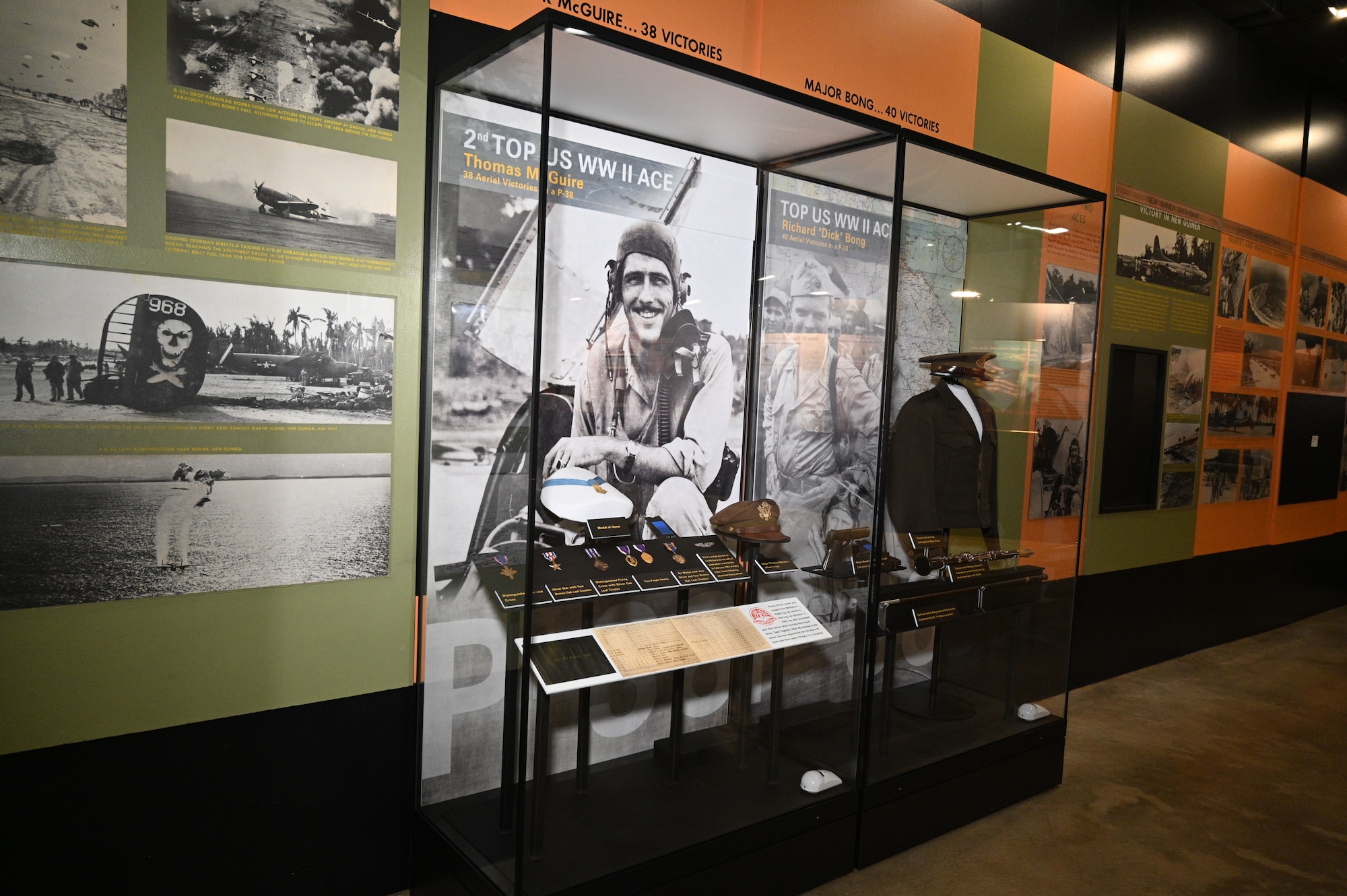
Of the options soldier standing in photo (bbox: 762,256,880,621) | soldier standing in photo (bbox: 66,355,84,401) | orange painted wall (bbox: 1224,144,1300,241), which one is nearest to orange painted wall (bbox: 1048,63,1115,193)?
orange painted wall (bbox: 1224,144,1300,241)

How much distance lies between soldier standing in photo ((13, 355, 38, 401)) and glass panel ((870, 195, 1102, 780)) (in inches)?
96.1

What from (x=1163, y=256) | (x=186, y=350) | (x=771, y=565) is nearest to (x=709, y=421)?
(x=771, y=565)

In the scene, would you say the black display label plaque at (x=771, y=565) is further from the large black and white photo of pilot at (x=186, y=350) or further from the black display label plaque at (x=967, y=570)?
the large black and white photo of pilot at (x=186, y=350)

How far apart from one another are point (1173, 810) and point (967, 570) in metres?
1.34

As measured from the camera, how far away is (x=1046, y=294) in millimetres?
3348

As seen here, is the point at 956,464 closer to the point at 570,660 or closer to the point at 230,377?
the point at 570,660

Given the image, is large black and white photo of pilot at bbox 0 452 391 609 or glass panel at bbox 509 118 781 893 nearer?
large black and white photo of pilot at bbox 0 452 391 609

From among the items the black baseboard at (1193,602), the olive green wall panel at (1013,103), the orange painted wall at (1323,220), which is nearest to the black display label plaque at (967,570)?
the black baseboard at (1193,602)

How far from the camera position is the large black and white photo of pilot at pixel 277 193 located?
201cm

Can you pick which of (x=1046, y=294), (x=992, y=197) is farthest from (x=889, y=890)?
(x=992, y=197)

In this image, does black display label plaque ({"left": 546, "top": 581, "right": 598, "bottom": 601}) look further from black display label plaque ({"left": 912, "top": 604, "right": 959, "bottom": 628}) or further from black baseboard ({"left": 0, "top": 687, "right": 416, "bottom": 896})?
black display label plaque ({"left": 912, "top": 604, "right": 959, "bottom": 628})

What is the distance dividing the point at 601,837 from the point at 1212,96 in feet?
19.0

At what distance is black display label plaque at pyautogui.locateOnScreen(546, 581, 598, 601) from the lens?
221cm

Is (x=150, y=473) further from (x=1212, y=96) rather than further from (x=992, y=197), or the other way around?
(x=1212, y=96)
